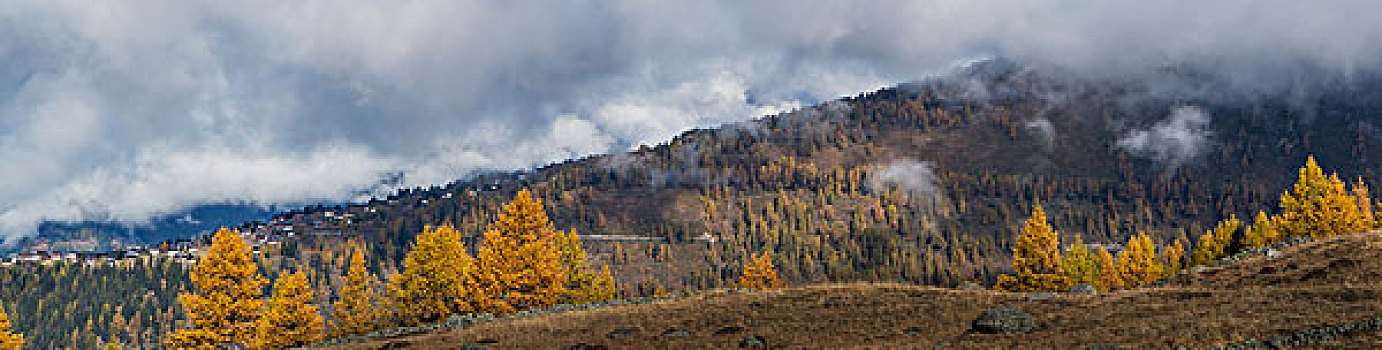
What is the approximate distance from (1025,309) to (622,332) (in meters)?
18.2

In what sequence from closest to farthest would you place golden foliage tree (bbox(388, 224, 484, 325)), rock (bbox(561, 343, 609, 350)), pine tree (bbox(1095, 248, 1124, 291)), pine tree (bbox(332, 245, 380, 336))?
rock (bbox(561, 343, 609, 350)), golden foliage tree (bbox(388, 224, 484, 325)), pine tree (bbox(1095, 248, 1124, 291)), pine tree (bbox(332, 245, 380, 336))

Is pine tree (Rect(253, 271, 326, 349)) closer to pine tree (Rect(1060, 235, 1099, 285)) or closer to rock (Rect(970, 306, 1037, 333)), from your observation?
rock (Rect(970, 306, 1037, 333))

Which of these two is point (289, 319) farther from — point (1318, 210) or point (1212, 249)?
point (1212, 249)

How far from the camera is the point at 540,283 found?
73812 millimetres

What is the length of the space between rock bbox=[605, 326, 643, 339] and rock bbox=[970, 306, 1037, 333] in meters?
15.2

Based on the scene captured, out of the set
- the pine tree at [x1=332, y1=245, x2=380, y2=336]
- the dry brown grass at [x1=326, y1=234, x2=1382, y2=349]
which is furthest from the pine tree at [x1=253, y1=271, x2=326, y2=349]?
the dry brown grass at [x1=326, y1=234, x2=1382, y2=349]

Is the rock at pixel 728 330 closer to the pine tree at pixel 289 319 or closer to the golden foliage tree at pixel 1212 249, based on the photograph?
the pine tree at pixel 289 319

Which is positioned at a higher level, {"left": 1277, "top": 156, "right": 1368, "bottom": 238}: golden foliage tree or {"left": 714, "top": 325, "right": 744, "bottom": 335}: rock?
{"left": 1277, "top": 156, "right": 1368, "bottom": 238}: golden foliage tree

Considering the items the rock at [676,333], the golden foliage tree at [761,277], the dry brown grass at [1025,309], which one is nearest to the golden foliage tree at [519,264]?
the dry brown grass at [1025,309]

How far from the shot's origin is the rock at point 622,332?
37938 millimetres

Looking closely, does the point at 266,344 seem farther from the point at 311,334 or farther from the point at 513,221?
the point at 513,221

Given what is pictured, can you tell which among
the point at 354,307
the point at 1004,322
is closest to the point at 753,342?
the point at 1004,322

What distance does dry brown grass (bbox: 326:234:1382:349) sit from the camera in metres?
26.1

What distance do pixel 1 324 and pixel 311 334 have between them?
31.6 m
